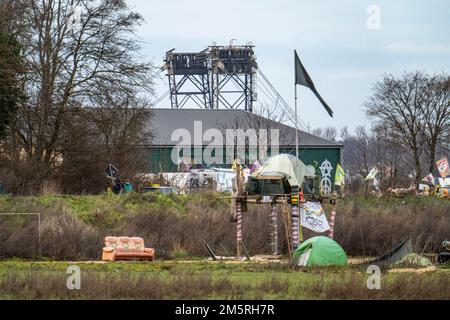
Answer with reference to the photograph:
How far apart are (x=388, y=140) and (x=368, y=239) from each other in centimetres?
3719

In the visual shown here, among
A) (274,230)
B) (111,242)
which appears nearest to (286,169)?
(274,230)

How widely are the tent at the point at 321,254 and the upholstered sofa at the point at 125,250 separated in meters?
7.13

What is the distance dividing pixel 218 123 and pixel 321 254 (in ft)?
204

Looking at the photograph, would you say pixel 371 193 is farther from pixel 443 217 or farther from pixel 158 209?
pixel 158 209

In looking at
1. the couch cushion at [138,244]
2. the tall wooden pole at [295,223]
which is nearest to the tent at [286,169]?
the tall wooden pole at [295,223]

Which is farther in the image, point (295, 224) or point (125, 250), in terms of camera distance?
point (295, 224)

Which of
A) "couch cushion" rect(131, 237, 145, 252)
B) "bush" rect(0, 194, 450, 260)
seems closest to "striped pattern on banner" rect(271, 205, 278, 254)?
"bush" rect(0, 194, 450, 260)

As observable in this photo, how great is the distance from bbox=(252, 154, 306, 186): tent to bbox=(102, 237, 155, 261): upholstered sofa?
16.6ft

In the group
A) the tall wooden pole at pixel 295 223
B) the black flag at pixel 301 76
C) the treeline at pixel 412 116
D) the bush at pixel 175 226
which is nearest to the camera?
the tall wooden pole at pixel 295 223

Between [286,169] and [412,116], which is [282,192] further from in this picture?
[412,116]

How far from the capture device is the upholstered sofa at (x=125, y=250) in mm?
36562

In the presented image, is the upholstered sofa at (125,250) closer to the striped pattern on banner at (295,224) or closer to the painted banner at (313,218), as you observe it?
the striped pattern on banner at (295,224)

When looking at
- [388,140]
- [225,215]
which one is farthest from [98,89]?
[388,140]

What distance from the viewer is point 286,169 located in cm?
3697
